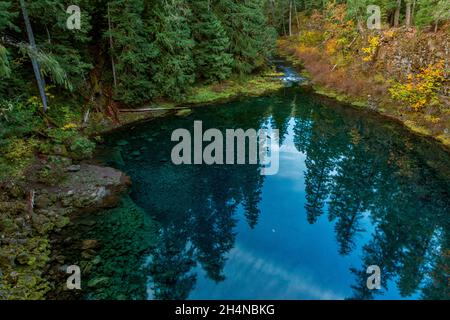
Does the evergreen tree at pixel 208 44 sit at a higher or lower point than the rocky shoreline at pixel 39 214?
higher

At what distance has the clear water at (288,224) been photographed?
35.0 feet

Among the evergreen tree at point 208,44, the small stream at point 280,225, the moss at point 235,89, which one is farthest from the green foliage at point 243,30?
the small stream at point 280,225

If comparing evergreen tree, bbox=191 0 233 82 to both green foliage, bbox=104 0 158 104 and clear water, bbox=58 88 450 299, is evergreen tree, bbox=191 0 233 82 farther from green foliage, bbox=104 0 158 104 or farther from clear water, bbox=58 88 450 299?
clear water, bbox=58 88 450 299

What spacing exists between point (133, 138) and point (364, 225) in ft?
51.8

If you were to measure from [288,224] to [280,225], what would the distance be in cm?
38

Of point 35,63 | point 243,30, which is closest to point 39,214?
point 35,63

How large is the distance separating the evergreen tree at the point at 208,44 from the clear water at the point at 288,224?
12.2 metres

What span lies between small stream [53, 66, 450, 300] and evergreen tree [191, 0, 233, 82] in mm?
12660

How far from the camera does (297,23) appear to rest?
211ft

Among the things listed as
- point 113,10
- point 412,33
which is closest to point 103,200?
point 113,10

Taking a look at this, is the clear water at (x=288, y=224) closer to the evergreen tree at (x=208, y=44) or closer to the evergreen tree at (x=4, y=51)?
the evergreen tree at (x=4, y=51)

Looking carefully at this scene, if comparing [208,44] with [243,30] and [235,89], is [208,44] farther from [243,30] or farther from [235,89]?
[235,89]

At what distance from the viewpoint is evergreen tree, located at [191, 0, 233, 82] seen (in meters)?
29.8

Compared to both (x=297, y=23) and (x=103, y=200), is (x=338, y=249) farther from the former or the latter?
(x=297, y=23)
